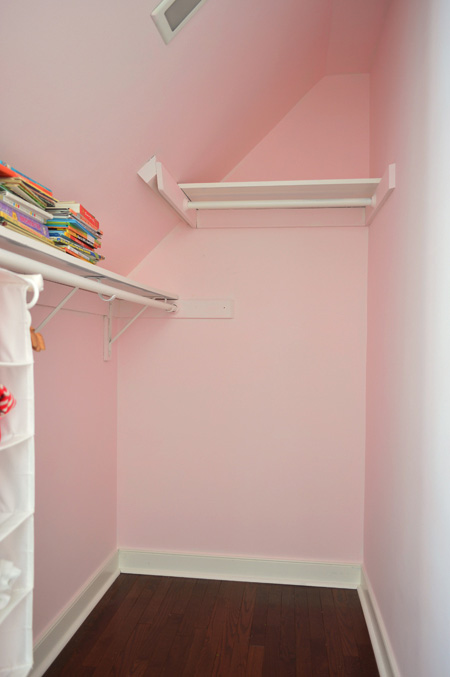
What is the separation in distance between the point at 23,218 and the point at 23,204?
0.13 ft

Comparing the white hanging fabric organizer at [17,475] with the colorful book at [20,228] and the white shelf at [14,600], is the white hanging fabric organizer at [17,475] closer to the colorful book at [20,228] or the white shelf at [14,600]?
the white shelf at [14,600]

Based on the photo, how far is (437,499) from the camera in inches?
57.2

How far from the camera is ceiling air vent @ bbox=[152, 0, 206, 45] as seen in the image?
1.56 metres

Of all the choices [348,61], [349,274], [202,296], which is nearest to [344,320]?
[349,274]

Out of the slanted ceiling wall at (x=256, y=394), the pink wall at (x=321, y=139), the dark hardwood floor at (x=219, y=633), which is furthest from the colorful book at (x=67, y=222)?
the dark hardwood floor at (x=219, y=633)

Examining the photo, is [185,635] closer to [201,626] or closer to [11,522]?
[201,626]

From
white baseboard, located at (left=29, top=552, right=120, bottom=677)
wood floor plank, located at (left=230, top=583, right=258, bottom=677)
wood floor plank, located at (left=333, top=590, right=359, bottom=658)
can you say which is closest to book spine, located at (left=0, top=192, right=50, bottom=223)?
white baseboard, located at (left=29, top=552, right=120, bottom=677)

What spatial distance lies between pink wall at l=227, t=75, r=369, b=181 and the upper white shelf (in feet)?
0.82

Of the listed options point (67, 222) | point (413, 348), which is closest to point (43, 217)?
point (67, 222)

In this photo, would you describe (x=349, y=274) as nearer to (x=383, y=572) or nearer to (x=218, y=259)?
(x=218, y=259)

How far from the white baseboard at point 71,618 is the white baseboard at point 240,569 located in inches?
6.2

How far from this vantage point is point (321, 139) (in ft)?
9.77

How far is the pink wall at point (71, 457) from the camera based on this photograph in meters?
2.15

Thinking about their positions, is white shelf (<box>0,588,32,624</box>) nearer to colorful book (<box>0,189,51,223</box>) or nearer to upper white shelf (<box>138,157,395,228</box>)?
colorful book (<box>0,189,51,223</box>)
